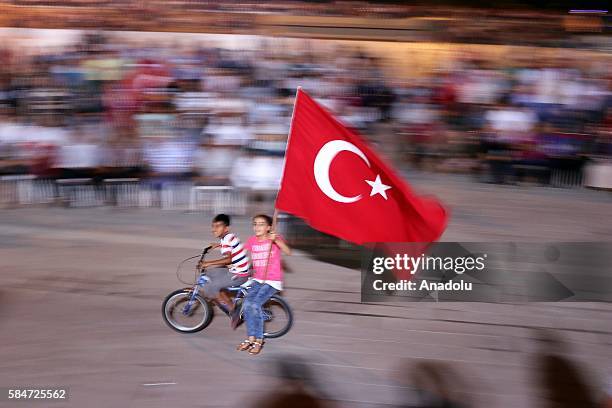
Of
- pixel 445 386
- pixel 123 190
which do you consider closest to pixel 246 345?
pixel 445 386

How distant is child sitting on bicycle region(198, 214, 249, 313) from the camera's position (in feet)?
23.3

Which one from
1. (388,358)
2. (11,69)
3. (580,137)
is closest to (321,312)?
(388,358)

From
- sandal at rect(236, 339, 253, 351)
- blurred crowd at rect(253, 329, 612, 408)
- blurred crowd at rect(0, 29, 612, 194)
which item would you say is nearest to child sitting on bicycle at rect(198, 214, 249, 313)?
sandal at rect(236, 339, 253, 351)

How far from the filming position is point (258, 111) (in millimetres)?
11828

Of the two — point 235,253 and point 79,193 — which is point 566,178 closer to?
point 235,253

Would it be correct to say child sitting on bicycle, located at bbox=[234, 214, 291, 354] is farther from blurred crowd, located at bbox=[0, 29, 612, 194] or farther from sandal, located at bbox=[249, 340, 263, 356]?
blurred crowd, located at bbox=[0, 29, 612, 194]

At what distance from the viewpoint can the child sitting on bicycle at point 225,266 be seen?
23.3 ft

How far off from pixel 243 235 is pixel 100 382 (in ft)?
13.8

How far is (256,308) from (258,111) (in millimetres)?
5518

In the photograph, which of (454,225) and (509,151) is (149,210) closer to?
(454,225)

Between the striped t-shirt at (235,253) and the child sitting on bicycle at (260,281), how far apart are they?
174mm

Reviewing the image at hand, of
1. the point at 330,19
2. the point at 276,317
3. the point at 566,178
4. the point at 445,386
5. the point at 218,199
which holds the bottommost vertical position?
the point at 445,386

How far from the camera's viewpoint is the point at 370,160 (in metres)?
6.94

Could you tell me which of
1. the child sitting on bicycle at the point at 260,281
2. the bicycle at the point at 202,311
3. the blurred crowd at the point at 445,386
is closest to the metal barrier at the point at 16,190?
the bicycle at the point at 202,311
